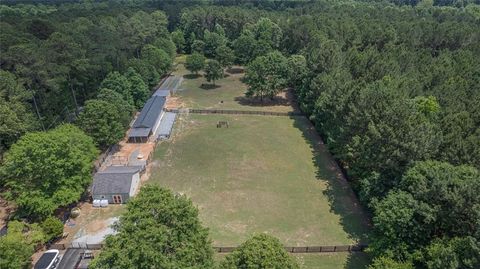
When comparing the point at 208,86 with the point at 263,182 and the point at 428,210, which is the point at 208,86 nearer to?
the point at 263,182

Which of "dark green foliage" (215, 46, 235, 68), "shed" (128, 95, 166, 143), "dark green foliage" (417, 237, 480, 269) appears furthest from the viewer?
"dark green foliage" (215, 46, 235, 68)

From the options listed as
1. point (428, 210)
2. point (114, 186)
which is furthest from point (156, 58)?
point (428, 210)

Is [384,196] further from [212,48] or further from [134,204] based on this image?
[212,48]

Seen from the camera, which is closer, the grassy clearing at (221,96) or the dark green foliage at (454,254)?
the dark green foliage at (454,254)

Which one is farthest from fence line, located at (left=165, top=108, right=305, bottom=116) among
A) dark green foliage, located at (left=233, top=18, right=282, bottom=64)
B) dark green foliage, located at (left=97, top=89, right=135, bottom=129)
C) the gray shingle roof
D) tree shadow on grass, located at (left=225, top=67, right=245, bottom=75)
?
tree shadow on grass, located at (left=225, top=67, right=245, bottom=75)

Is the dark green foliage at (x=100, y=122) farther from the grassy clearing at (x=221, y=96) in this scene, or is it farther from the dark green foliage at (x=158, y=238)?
the dark green foliage at (x=158, y=238)

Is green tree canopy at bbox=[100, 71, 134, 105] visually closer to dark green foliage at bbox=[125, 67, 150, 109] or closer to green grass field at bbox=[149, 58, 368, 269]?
dark green foliage at bbox=[125, 67, 150, 109]

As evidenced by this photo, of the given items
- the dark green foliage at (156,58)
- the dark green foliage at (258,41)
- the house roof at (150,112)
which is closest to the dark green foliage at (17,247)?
the house roof at (150,112)
